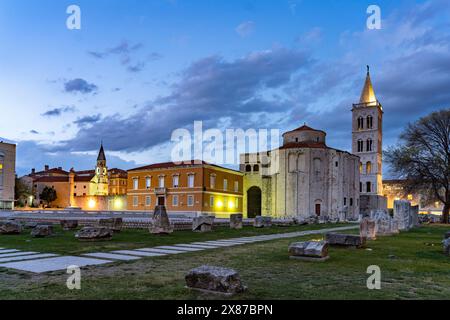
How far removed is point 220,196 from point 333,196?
16955mm

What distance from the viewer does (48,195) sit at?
98562mm

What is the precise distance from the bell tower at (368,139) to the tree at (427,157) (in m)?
38.3

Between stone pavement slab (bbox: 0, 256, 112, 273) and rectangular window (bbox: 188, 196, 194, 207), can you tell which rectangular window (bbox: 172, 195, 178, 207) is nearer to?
rectangular window (bbox: 188, 196, 194, 207)

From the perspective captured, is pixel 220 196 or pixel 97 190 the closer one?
pixel 220 196

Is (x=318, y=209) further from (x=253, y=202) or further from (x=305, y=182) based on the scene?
(x=253, y=202)

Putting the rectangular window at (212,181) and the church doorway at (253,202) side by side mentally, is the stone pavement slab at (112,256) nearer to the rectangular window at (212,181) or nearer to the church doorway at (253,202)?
the rectangular window at (212,181)

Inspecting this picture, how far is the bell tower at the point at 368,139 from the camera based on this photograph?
80.2m

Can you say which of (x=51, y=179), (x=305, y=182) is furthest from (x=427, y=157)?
(x=51, y=179)

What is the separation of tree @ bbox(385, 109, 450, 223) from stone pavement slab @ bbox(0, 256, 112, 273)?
38463mm

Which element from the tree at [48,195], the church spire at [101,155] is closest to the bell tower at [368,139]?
the church spire at [101,155]

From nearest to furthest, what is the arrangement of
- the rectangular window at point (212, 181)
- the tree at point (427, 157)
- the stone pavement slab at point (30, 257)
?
the stone pavement slab at point (30, 257) < the tree at point (427, 157) < the rectangular window at point (212, 181)
